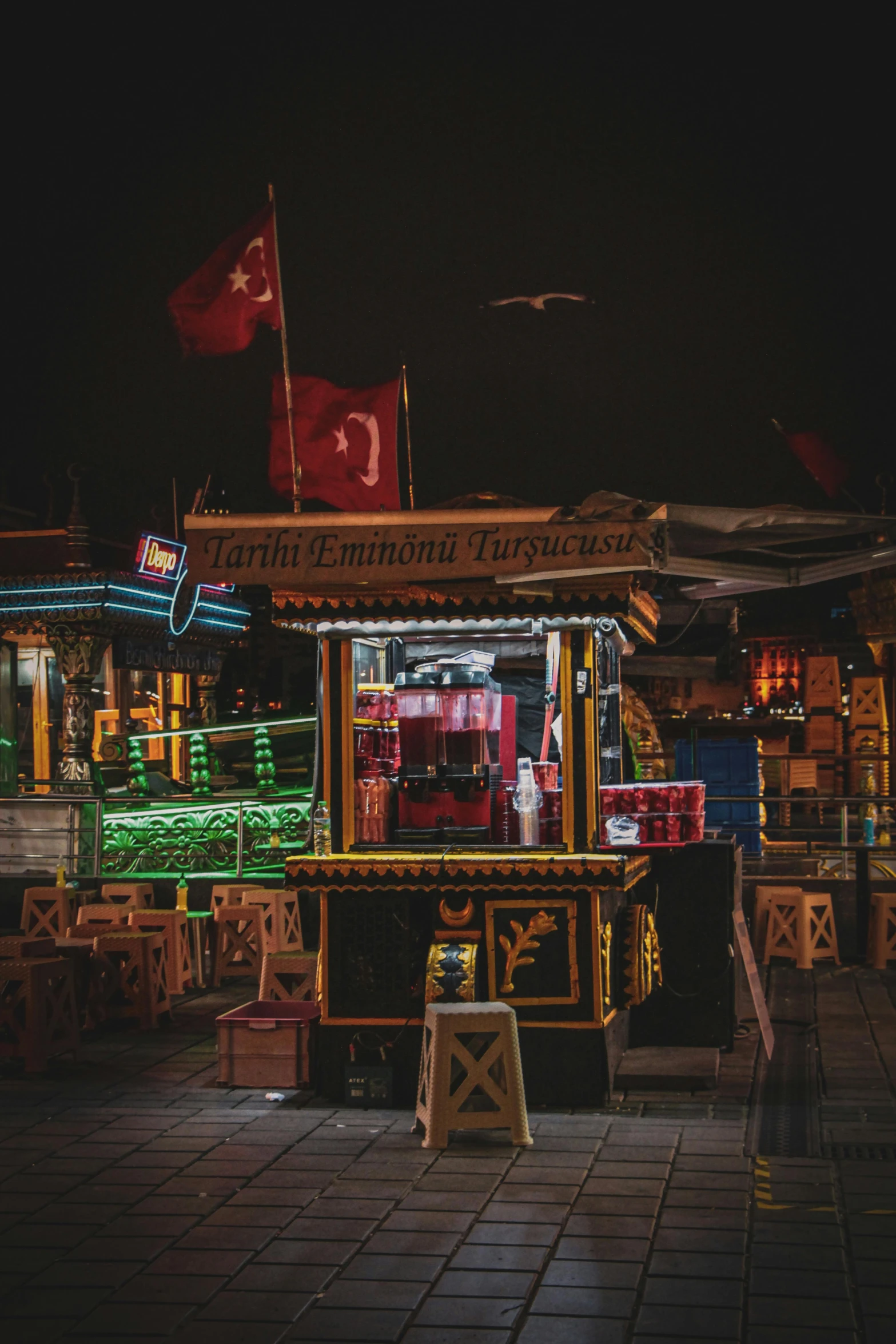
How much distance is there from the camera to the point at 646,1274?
472 centimetres

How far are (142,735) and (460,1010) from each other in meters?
10.2

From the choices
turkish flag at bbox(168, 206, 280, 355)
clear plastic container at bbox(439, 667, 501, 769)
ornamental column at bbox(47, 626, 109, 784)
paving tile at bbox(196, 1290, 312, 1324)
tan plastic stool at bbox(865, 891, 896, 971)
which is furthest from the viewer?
ornamental column at bbox(47, 626, 109, 784)

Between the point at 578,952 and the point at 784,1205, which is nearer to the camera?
the point at 784,1205

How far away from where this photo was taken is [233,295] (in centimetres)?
798

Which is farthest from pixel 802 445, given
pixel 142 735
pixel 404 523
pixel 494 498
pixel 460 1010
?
pixel 142 735

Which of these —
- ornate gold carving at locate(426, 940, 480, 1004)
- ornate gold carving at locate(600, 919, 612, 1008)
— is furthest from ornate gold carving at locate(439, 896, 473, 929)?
ornate gold carving at locate(600, 919, 612, 1008)

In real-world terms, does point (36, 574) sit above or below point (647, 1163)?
above

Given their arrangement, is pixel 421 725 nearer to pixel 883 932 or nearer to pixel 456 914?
pixel 456 914

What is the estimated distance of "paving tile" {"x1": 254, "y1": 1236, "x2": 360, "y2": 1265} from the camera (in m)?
4.87

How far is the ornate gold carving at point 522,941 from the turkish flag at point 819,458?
3.99m

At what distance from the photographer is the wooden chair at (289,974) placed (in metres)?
9.41

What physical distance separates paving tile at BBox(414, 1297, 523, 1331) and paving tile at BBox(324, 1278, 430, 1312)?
0.07 meters

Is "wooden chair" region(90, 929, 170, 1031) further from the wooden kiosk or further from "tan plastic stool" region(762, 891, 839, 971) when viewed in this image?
"tan plastic stool" region(762, 891, 839, 971)

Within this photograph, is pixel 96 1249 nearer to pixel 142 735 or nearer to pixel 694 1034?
pixel 694 1034
